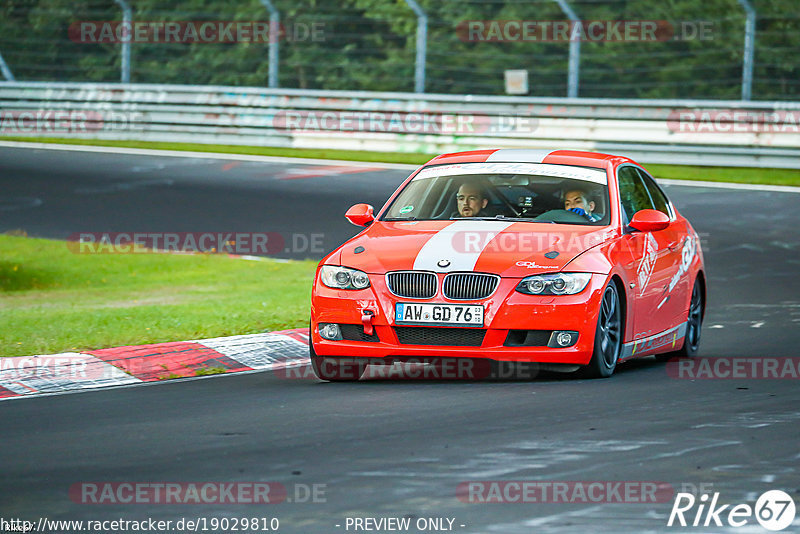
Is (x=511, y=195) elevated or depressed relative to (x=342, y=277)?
elevated

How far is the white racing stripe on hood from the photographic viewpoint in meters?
8.84

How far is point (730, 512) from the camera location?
5.65m

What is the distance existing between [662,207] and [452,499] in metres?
5.75

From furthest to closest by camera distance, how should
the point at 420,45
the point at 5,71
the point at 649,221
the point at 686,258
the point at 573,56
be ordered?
the point at 5,71
the point at 420,45
the point at 573,56
the point at 686,258
the point at 649,221

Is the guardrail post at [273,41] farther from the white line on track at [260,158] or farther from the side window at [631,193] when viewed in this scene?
the side window at [631,193]

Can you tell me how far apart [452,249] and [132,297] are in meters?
6.54

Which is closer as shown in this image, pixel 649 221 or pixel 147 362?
pixel 649 221

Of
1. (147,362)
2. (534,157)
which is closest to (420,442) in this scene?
(147,362)

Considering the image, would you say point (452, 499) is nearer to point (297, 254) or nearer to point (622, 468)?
point (622, 468)

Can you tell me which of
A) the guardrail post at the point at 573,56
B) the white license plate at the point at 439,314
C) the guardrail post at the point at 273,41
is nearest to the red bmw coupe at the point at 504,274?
the white license plate at the point at 439,314

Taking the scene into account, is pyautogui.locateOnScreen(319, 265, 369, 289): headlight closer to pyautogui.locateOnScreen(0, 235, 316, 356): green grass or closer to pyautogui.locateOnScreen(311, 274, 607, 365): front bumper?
pyautogui.locateOnScreen(311, 274, 607, 365): front bumper

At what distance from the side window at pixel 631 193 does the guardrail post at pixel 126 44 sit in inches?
749

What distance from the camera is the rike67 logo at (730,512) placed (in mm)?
5496

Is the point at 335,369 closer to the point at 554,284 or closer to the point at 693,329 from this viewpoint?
the point at 554,284
